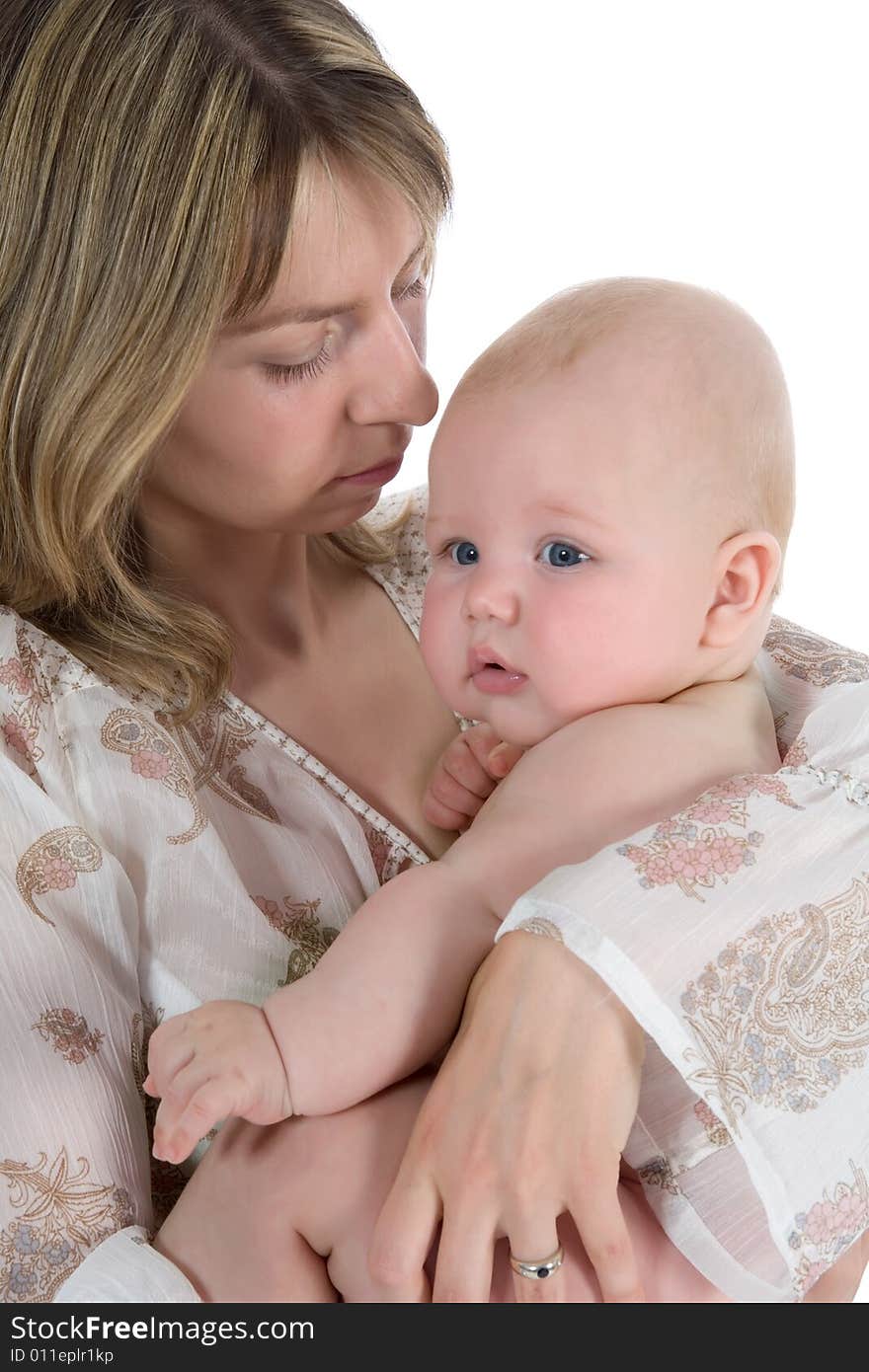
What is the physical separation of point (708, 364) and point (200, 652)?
58 centimetres

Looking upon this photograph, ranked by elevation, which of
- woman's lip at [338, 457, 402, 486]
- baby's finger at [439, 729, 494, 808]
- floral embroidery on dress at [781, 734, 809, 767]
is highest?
woman's lip at [338, 457, 402, 486]

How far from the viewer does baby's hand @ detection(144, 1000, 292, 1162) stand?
46.6 inches

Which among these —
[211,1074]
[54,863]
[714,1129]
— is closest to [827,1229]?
[714,1129]

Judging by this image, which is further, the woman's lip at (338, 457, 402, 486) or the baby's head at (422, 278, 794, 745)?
the woman's lip at (338, 457, 402, 486)

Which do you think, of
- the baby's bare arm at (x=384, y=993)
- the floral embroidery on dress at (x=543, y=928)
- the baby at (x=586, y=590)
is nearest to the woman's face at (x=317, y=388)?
the baby at (x=586, y=590)

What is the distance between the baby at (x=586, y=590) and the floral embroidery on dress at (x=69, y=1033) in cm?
19

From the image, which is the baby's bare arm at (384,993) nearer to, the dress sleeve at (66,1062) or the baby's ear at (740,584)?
the dress sleeve at (66,1062)

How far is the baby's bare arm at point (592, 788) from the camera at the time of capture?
136 cm

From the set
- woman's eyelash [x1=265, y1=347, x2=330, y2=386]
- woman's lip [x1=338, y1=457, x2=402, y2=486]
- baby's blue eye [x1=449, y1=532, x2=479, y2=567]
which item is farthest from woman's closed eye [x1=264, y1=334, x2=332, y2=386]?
baby's blue eye [x1=449, y1=532, x2=479, y2=567]

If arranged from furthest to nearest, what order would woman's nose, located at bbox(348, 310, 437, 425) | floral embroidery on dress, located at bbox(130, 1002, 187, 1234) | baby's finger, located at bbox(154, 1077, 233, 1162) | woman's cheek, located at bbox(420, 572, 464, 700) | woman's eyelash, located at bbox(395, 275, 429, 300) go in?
woman's eyelash, located at bbox(395, 275, 429, 300) → woman's nose, located at bbox(348, 310, 437, 425) → woman's cheek, located at bbox(420, 572, 464, 700) → floral embroidery on dress, located at bbox(130, 1002, 187, 1234) → baby's finger, located at bbox(154, 1077, 233, 1162)

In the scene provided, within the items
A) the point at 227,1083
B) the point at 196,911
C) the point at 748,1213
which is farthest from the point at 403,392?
the point at 748,1213

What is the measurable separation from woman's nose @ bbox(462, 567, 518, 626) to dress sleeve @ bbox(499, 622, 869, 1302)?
0.25 m

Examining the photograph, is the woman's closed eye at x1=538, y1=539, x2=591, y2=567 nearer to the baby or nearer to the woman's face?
the baby

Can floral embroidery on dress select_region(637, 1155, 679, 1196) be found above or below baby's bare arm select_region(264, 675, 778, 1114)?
below
